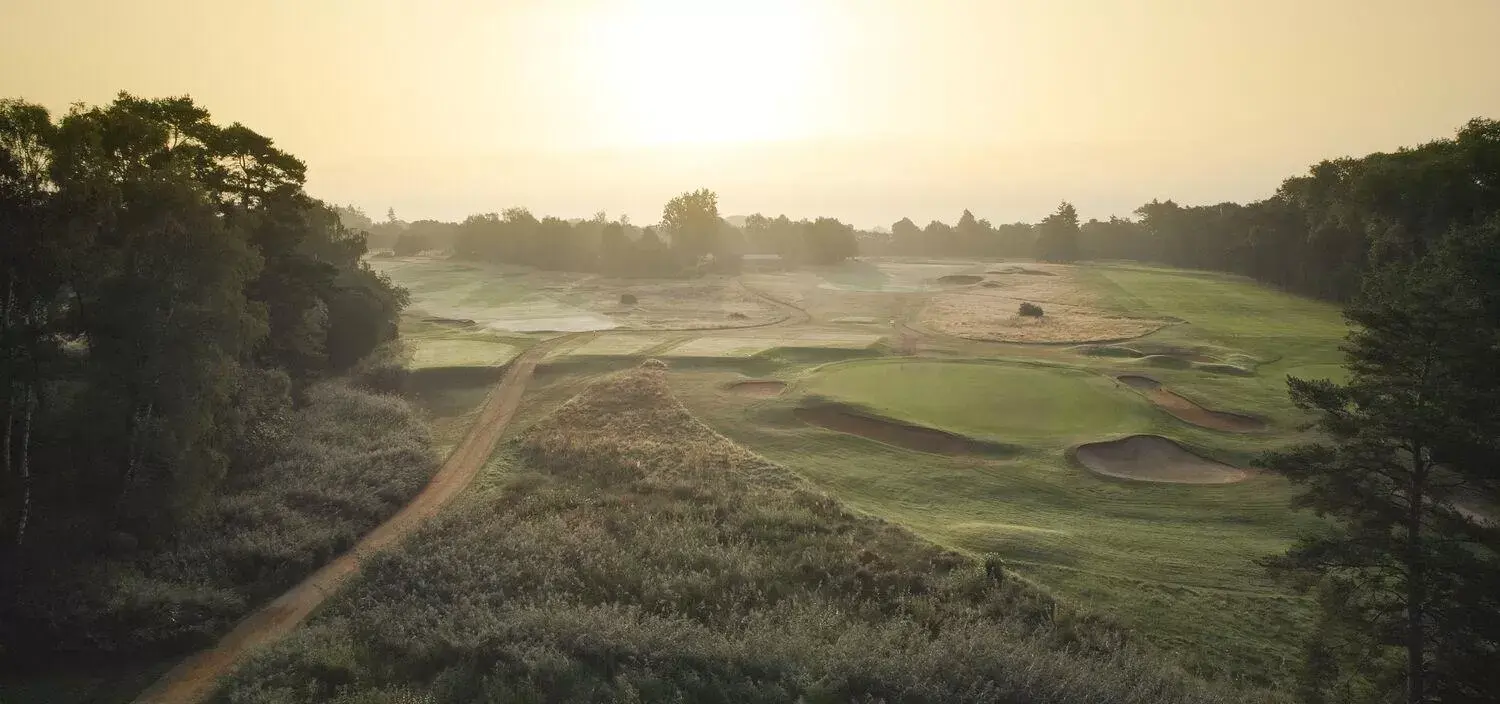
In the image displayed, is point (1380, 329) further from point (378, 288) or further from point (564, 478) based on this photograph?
point (378, 288)

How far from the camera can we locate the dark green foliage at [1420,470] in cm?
1309

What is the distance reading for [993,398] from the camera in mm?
34250

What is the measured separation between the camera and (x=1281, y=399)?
3397cm

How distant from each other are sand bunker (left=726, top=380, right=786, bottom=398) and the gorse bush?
14.6 meters

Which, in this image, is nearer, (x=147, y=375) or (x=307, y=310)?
(x=147, y=375)

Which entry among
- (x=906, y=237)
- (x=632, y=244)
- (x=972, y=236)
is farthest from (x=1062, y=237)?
(x=632, y=244)

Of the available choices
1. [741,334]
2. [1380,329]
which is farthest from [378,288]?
[1380,329]

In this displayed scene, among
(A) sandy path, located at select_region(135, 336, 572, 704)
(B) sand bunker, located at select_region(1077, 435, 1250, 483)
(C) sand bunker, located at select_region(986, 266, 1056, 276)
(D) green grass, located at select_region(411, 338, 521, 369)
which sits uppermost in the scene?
(C) sand bunker, located at select_region(986, 266, 1056, 276)

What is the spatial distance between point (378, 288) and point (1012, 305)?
2057 inches

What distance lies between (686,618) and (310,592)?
10235 mm

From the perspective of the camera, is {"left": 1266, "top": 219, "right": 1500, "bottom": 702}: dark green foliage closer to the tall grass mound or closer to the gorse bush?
the tall grass mound

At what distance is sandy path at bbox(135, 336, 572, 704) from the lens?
15.1m

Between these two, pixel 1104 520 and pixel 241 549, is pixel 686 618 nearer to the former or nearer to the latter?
pixel 241 549

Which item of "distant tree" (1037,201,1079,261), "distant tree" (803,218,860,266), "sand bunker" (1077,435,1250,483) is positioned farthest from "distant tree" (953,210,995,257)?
"sand bunker" (1077,435,1250,483)
